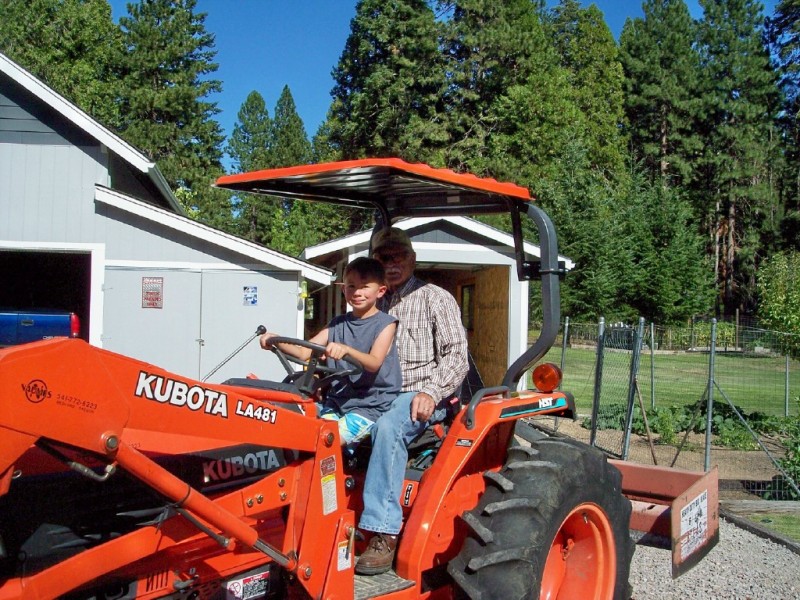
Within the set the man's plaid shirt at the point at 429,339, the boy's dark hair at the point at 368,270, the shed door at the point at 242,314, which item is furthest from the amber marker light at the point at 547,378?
the shed door at the point at 242,314

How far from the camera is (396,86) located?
1395 inches

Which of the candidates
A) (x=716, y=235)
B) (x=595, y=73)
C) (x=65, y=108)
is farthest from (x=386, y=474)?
(x=716, y=235)

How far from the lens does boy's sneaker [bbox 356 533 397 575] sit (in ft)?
11.9

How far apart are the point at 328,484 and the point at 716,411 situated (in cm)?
1009

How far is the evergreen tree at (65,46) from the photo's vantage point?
3356 cm

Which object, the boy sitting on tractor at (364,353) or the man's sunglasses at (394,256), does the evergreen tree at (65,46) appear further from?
the boy sitting on tractor at (364,353)

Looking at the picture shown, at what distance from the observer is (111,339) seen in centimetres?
1321

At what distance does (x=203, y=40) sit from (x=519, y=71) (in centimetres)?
1628

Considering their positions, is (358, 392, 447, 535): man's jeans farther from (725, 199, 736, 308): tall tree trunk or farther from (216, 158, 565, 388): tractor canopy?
(725, 199, 736, 308): tall tree trunk

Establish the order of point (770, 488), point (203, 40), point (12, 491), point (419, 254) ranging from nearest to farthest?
point (12, 491), point (770, 488), point (419, 254), point (203, 40)

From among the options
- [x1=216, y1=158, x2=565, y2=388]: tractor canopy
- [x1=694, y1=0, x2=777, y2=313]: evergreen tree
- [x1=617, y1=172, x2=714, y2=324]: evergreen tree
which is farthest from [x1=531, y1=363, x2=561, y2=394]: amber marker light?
[x1=694, y1=0, x2=777, y2=313]: evergreen tree

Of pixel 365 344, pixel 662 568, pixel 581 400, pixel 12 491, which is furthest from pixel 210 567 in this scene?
pixel 581 400

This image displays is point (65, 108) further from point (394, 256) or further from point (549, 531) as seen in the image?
point (549, 531)

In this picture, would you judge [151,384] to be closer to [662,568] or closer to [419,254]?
[662,568]
